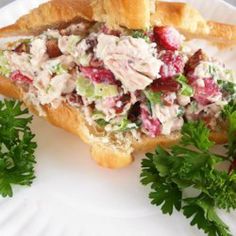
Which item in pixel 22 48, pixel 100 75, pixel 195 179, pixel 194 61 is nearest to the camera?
pixel 195 179

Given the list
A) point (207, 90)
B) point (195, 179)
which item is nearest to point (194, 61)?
point (207, 90)

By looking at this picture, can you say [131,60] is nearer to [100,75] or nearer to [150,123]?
[100,75]

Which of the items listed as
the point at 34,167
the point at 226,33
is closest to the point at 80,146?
the point at 34,167

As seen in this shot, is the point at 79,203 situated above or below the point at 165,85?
below

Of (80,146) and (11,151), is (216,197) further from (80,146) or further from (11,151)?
(11,151)

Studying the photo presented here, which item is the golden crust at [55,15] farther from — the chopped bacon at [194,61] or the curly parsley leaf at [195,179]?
the curly parsley leaf at [195,179]

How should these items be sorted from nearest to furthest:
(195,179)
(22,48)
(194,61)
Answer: (195,179)
(194,61)
(22,48)

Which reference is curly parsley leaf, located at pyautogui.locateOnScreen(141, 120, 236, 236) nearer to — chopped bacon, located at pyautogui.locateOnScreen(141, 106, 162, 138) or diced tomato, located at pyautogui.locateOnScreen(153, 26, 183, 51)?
chopped bacon, located at pyautogui.locateOnScreen(141, 106, 162, 138)
